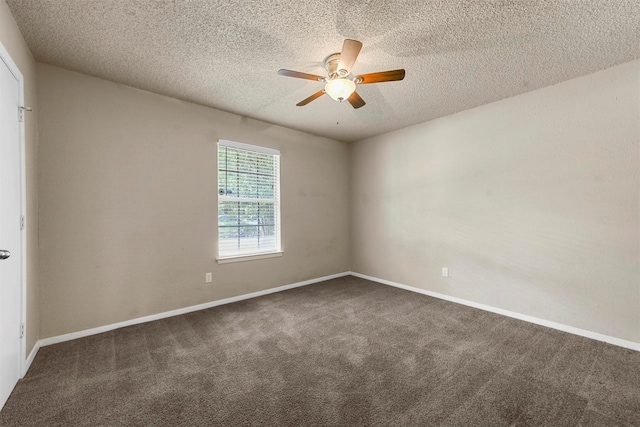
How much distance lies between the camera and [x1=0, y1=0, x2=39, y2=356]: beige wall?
2.00 m

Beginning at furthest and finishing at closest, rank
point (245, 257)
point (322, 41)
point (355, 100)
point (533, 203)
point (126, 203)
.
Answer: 1. point (245, 257)
2. point (533, 203)
3. point (126, 203)
4. point (355, 100)
5. point (322, 41)

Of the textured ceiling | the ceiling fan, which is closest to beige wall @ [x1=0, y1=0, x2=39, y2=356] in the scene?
the textured ceiling

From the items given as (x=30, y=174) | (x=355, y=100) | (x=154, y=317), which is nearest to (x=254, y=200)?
(x=154, y=317)

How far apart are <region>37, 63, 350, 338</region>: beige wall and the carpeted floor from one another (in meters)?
0.38

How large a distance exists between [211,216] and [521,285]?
373 centimetres

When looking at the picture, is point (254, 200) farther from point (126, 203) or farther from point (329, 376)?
point (329, 376)

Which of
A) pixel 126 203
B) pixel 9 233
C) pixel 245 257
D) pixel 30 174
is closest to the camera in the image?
pixel 9 233

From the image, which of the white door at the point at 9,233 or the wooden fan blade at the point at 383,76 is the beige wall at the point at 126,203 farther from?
the wooden fan blade at the point at 383,76

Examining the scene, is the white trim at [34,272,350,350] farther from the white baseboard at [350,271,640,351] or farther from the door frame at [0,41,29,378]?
the white baseboard at [350,271,640,351]

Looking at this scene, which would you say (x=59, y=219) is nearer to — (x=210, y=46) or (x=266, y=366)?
(x=210, y=46)

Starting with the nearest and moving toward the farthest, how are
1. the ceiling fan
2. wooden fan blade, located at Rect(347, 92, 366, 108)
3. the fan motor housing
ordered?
1. the ceiling fan
2. the fan motor housing
3. wooden fan blade, located at Rect(347, 92, 366, 108)

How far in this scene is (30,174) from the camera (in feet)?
7.13

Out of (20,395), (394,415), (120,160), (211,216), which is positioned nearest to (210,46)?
(120,160)

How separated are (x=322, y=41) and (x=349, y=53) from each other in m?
0.41
